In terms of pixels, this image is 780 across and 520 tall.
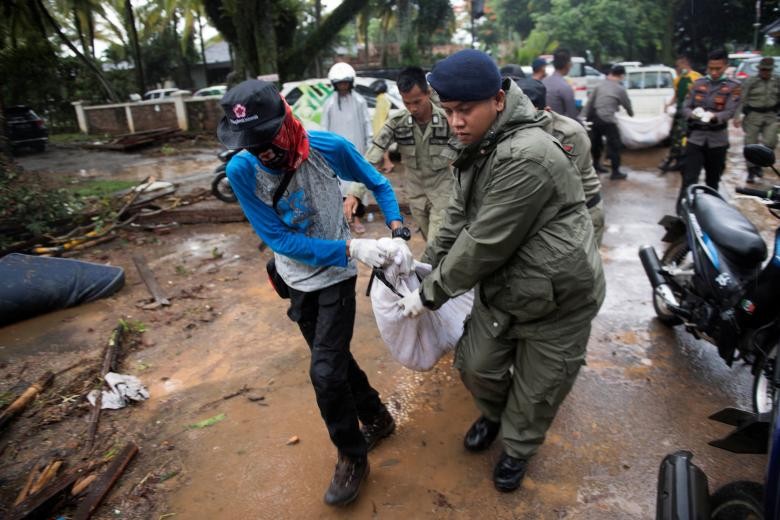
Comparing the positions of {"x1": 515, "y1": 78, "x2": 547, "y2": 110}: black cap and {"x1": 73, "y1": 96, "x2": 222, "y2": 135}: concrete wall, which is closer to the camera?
{"x1": 515, "y1": 78, "x2": 547, "y2": 110}: black cap

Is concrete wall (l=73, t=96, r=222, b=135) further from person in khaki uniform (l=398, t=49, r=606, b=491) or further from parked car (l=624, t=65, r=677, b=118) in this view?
person in khaki uniform (l=398, t=49, r=606, b=491)

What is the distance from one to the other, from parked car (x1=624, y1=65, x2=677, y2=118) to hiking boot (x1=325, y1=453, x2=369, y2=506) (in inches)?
459

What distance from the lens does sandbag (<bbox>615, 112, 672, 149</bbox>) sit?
929cm

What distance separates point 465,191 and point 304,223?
0.71 metres

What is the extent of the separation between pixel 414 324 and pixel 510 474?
806 millimetres

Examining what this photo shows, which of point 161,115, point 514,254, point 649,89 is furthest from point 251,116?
point 161,115

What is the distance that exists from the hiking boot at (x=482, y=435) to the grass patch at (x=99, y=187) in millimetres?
7618

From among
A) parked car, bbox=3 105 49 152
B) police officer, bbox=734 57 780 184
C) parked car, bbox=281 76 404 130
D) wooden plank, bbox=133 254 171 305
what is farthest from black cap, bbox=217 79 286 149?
parked car, bbox=3 105 49 152

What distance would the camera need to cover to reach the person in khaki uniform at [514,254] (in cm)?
190

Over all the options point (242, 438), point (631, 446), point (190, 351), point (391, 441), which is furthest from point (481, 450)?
point (190, 351)

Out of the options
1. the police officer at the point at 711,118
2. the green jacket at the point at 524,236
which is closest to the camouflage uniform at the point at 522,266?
the green jacket at the point at 524,236

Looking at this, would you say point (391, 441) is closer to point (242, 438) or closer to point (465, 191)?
point (242, 438)

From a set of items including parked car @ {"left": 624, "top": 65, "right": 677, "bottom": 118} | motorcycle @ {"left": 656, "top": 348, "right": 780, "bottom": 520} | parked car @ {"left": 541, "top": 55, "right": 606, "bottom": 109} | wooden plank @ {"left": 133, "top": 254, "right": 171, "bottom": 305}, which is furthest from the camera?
parked car @ {"left": 624, "top": 65, "right": 677, "bottom": 118}

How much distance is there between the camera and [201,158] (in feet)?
42.9
